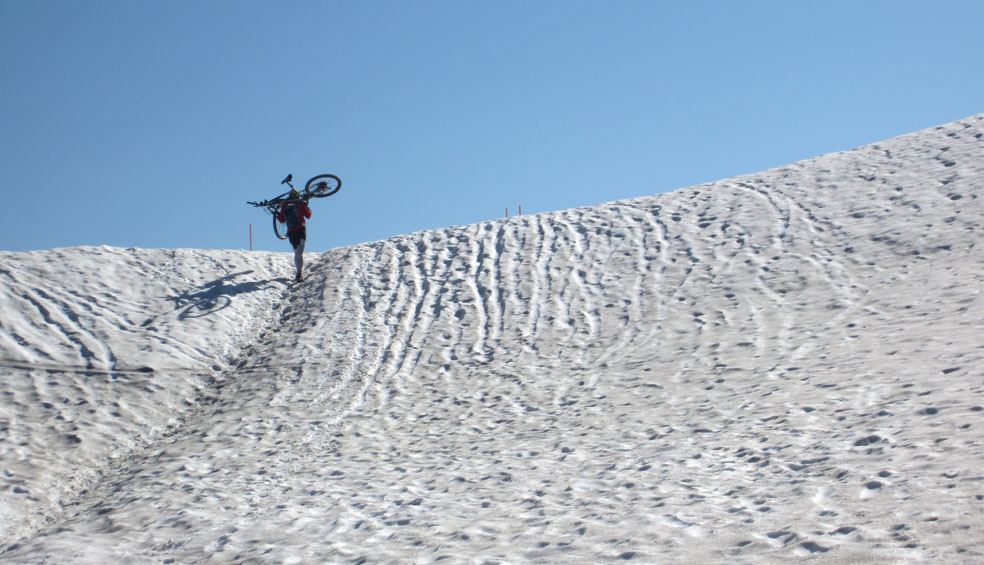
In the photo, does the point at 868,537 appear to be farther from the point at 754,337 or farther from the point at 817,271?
the point at 817,271

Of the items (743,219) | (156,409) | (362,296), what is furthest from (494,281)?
(156,409)

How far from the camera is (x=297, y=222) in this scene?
46.7 feet

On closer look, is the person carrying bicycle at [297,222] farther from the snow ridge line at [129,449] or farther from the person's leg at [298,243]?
the snow ridge line at [129,449]

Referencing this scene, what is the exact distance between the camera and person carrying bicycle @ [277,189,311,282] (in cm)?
1425

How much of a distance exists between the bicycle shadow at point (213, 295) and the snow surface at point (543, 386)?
59 millimetres

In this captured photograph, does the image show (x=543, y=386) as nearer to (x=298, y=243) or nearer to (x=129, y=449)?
(x=129, y=449)

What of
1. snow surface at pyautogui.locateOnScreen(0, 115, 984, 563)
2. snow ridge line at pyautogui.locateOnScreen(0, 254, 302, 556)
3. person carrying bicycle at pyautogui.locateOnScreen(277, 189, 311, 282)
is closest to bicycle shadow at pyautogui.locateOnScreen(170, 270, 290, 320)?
snow surface at pyautogui.locateOnScreen(0, 115, 984, 563)

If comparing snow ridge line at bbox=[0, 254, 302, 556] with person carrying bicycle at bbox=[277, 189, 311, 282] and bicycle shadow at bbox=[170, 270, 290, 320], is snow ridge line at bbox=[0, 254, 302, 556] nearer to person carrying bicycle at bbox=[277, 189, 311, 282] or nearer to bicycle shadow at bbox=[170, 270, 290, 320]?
bicycle shadow at bbox=[170, 270, 290, 320]

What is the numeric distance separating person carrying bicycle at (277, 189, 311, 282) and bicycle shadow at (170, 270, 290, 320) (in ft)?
1.92

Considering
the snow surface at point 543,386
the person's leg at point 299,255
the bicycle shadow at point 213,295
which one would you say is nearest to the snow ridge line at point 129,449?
the snow surface at point 543,386

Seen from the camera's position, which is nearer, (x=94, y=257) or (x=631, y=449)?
(x=631, y=449)

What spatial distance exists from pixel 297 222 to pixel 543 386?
22.6 feet

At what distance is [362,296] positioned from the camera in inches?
523

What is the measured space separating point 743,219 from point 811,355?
5.68m
